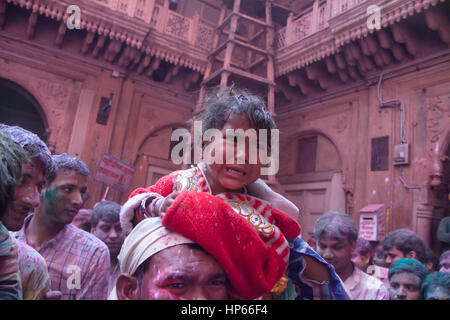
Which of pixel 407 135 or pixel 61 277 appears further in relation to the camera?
pixel 407 135

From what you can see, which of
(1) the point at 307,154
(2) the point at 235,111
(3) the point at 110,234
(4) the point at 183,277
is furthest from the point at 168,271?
(1) the point at 307,154

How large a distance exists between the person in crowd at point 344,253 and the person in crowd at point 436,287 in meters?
0.25

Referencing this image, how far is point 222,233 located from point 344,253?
1.66 meters

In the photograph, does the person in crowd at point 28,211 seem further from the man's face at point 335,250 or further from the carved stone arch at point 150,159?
the carved stone arch at point 150,159

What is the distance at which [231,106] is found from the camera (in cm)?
117

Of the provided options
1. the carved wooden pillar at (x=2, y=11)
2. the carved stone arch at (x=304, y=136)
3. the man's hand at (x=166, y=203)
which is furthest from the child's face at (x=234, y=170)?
the carved wooden pillar at (x=2, y=11)

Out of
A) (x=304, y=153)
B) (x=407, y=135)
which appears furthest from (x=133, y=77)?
(x=407, y=135)

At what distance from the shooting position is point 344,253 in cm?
223

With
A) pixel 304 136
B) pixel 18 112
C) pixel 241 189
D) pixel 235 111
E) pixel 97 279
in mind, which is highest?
pixel 18 112

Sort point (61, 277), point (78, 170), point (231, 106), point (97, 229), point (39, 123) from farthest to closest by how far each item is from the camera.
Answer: point (39, 123), point (97, 229), point (78, 170), point (61, 277), point (231, 106)

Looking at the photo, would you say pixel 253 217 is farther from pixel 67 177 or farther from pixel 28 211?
pixel 67 177

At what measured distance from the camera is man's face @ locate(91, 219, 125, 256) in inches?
114
